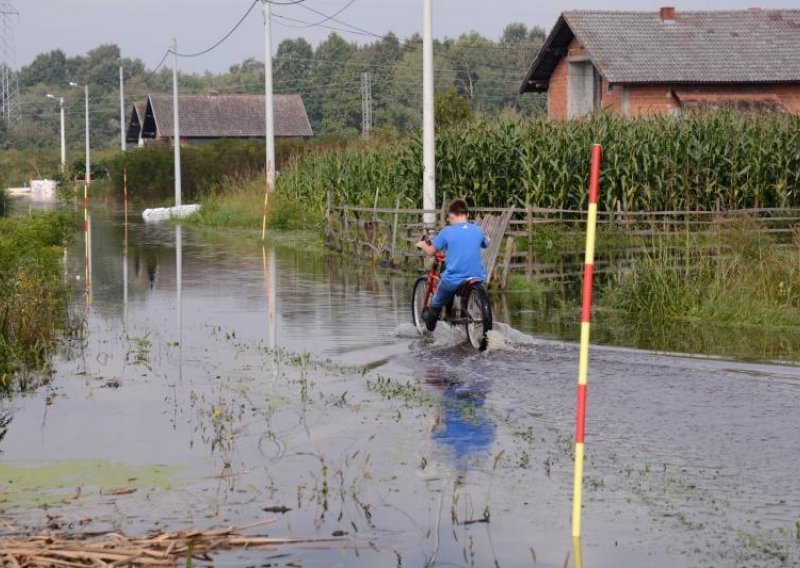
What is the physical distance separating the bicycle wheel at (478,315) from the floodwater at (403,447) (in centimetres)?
19

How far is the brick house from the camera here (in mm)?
44281

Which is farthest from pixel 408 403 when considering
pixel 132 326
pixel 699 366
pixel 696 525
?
pixel 132 326

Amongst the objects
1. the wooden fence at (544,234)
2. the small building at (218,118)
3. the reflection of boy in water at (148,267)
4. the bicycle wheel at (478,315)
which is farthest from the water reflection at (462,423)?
the small building at (218,118)

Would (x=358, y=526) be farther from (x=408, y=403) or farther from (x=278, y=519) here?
(x=408, y=403)

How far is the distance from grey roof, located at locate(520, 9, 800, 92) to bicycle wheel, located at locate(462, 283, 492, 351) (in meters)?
29.6

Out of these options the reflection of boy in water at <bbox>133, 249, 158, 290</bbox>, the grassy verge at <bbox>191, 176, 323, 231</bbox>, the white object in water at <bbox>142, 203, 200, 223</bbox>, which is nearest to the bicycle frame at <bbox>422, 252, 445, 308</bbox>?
the reflection of boy in water at <bbox>133, 249, 158, 290</bbox>

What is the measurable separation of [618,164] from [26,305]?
18.1 meters

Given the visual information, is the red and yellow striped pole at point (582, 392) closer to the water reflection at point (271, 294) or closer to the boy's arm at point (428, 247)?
the boy's arm at point (428, 247)

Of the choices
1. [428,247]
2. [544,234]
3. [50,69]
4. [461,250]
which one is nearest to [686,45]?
[544,234]

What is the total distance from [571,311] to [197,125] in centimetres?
7590

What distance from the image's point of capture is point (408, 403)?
38.2 feet

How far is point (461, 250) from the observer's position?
14930 mm

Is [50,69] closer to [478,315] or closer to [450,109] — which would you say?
[450,109]

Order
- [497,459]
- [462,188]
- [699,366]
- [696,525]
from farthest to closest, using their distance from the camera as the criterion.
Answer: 1. [462,188]
2. [699,366]
3. [497,459]
4. [696,525]
